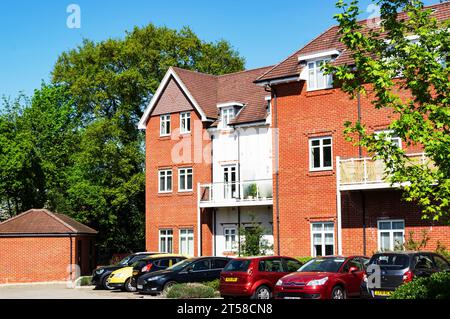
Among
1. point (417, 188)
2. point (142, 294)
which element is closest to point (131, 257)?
point (142, 294)

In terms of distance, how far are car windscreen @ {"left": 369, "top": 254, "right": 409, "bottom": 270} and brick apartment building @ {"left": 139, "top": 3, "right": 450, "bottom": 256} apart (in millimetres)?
1991

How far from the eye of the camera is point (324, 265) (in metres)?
18.4

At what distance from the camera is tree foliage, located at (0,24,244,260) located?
46375mm

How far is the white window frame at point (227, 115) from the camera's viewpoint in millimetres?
36153

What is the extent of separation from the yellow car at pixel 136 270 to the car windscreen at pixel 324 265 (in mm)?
8475

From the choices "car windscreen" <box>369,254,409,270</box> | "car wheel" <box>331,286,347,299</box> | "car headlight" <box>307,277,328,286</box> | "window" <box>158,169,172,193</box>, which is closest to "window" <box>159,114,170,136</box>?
"window" <box>158,169,172,193</box>

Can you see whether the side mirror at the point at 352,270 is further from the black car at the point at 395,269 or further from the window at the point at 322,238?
the window at the point at 322,238

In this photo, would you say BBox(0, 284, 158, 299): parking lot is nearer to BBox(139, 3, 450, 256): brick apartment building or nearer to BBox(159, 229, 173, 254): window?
BBox(139, 3, 450, 256): brick apartment building

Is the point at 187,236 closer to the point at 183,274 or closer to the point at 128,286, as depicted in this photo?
the point at 128,286

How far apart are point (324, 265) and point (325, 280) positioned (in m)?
1.23

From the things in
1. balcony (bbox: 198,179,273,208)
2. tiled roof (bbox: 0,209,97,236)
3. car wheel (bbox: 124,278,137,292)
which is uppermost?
balcony (bbox: 198,179,273,208)

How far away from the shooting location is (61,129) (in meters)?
50.3

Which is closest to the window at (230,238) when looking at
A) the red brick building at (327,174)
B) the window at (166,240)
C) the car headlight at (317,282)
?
the window at (166,240)

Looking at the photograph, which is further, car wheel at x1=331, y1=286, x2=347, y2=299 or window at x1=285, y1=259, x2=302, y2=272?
window at x1=285, y1=259, x2=302, y2=272
